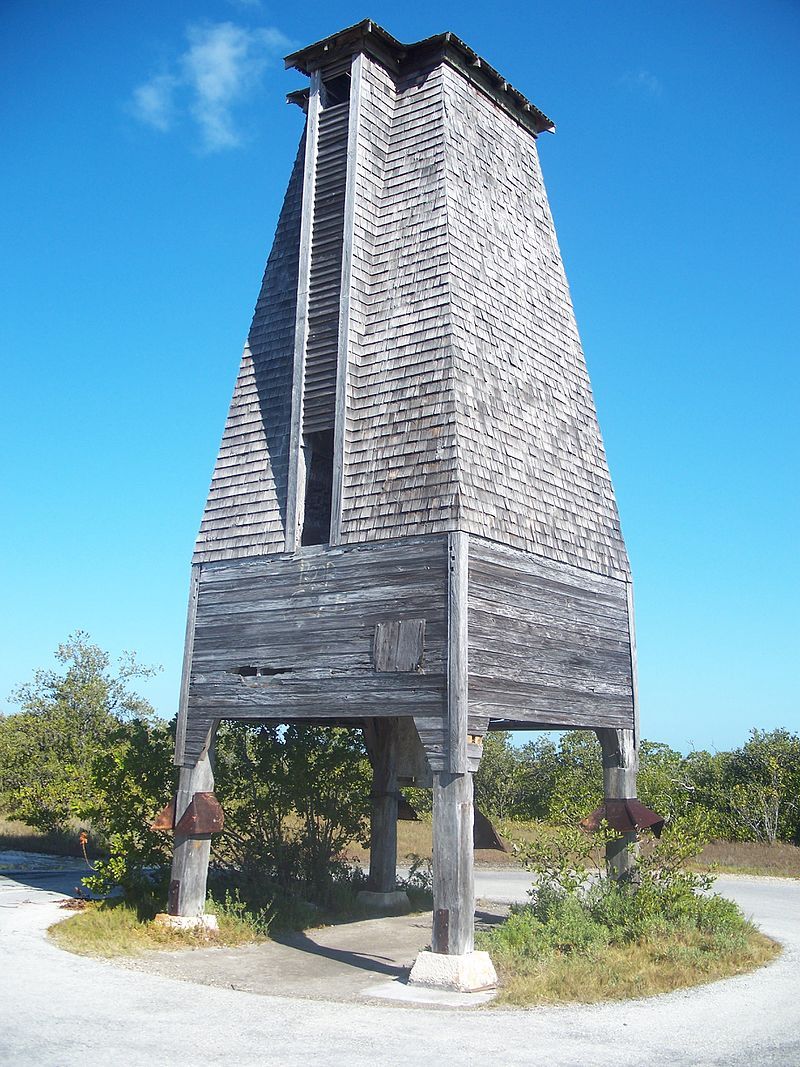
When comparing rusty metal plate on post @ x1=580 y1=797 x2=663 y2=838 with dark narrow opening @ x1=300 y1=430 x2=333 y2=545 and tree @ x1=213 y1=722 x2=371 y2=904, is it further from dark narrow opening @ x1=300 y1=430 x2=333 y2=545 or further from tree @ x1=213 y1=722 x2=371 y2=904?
dark narrow opening @ x1=300 y1=430 x2=333 y2=545

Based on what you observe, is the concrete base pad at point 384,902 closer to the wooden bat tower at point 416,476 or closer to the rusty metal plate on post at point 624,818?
the wooden bat tower at point 416,476

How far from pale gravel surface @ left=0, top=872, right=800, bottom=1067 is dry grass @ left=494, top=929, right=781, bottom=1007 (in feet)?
1.10

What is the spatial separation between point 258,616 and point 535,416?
17.2 ft

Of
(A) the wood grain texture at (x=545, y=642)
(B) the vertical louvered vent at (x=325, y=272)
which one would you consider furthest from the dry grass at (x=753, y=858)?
(B) the vertical louvered vent at (x=325, y=272)

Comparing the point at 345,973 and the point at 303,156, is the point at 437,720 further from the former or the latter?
the point at 303,156

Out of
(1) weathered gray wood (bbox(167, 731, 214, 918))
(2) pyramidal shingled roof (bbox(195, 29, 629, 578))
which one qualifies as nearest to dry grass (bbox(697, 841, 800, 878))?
(2) pyramidal shingled roof (bbox(195, 29, 629, 578))

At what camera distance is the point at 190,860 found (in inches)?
556

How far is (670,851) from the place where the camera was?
13953 mm

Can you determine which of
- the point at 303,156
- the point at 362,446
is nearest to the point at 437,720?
the point at 362,446

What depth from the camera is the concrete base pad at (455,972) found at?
A: 1092 centimetres

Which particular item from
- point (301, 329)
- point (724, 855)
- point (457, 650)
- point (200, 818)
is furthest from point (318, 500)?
point (724, 855)

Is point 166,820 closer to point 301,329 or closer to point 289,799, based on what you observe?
point 289,799

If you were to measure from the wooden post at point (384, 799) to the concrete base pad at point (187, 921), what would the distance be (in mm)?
4341

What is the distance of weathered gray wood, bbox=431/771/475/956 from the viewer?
11.3 m
